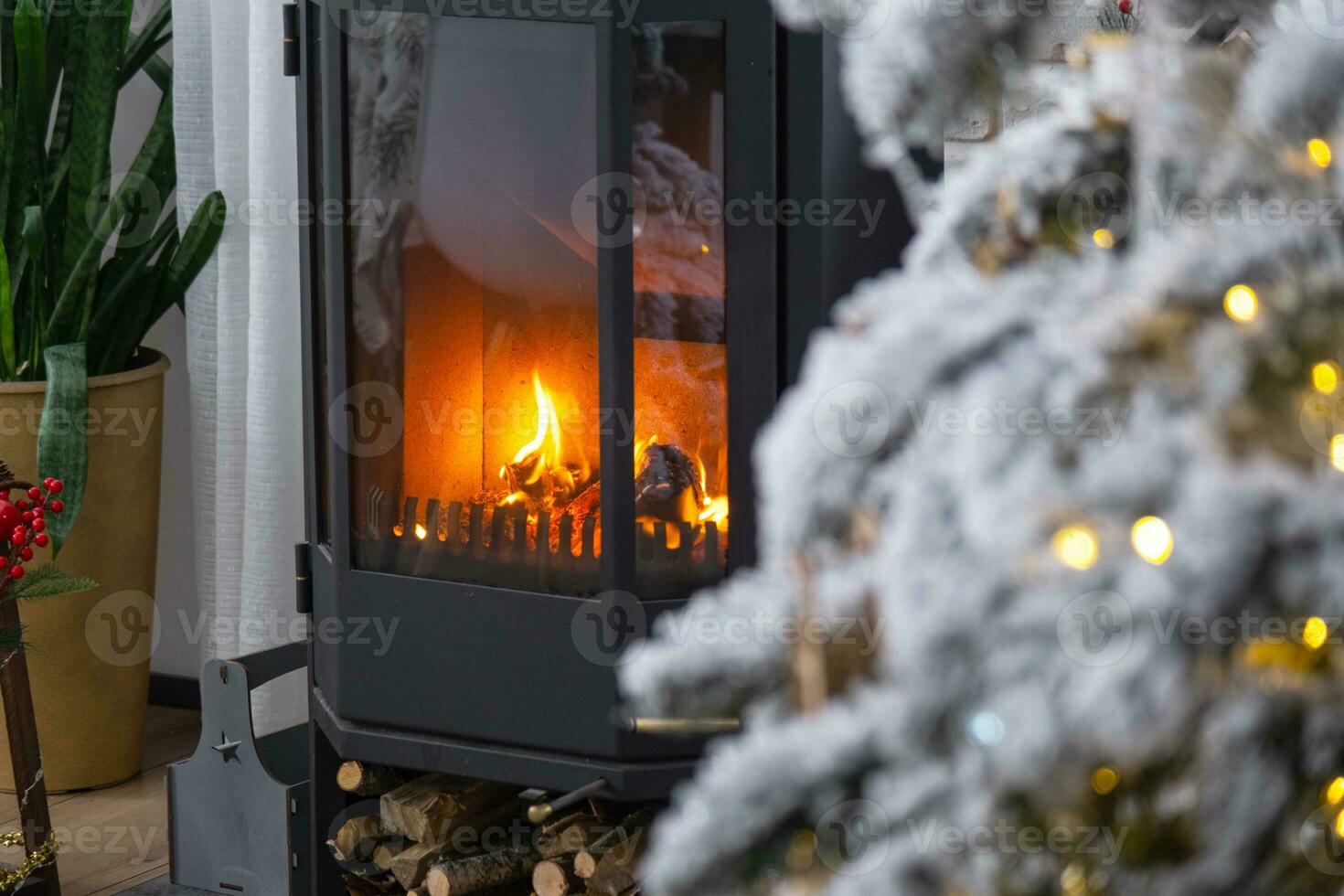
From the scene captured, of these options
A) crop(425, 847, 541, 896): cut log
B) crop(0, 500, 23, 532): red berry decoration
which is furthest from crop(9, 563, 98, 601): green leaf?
crop(425, 847, 541, 896): cut log

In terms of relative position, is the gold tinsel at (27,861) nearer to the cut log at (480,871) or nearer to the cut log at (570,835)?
the cut log at (480,871)

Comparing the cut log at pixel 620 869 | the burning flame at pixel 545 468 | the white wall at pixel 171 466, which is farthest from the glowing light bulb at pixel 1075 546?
the white wall at pixel 171 466

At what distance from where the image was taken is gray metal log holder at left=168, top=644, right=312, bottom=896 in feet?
5.78

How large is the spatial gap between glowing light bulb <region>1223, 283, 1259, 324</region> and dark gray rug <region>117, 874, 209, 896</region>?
1.60 meters

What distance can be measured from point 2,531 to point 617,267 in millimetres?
813

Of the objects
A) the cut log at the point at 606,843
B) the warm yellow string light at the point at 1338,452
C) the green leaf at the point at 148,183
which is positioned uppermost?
the green leaf at the point at 148,183

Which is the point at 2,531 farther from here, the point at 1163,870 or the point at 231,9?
the point at 1163,870

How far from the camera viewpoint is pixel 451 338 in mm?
1609

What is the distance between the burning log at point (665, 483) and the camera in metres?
1.51

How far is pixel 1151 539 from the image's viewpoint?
610 millimetres

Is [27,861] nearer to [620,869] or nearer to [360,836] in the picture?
[360,836]

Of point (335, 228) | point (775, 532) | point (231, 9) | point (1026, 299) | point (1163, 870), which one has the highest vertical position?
point (231, 9)

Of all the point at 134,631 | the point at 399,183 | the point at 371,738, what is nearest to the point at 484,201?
the point at 399,183

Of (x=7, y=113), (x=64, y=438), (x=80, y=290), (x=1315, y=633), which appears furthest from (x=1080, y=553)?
(x=7, y=113)
